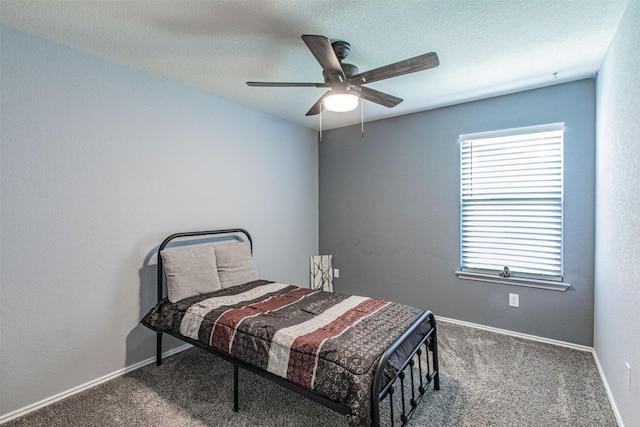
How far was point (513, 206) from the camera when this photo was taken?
321 centimetres

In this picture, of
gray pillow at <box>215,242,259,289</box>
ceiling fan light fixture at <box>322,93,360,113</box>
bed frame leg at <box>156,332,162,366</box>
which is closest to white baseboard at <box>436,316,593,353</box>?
gray pillow at <box>215,242,259,289</box>

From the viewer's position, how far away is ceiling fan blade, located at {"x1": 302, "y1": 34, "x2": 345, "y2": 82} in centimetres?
165

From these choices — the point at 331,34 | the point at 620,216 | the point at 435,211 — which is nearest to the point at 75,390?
the point at 331,34

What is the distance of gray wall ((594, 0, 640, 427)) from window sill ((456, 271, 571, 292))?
36cm

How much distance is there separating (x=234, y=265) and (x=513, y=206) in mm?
2876

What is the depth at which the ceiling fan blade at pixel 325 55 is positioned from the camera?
5.40ft

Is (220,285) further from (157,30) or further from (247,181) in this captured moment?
(157,30)

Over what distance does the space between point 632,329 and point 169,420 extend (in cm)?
278

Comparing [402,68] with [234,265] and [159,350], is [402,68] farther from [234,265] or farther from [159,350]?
[159,350]

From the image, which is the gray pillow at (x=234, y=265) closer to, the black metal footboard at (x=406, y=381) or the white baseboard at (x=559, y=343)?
the black metal footboard at (x=406, y=381)

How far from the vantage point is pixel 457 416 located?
2.01 metres

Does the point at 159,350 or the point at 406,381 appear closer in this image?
the point at 406,381

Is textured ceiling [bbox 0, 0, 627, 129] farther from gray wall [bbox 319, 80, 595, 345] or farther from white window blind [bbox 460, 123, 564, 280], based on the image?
white window blind [bbox 460, 123, 564, 280]

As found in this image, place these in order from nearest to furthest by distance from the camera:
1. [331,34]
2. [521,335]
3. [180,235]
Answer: [331,34] < [180,235] < [521,335]
